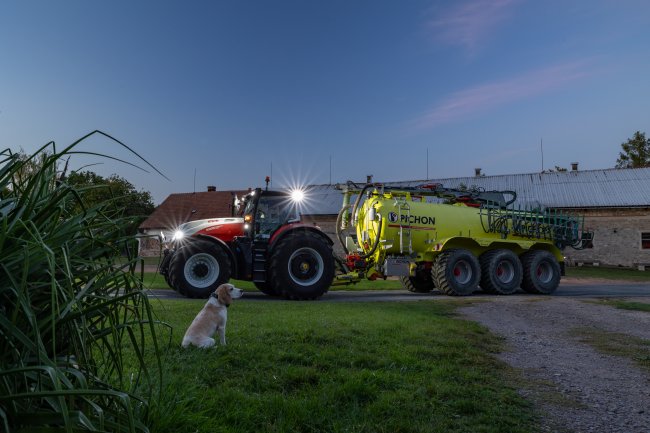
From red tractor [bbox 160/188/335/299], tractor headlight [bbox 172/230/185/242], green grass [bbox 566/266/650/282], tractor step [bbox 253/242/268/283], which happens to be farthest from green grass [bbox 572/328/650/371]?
green grass [bbox 566/266/650/282]

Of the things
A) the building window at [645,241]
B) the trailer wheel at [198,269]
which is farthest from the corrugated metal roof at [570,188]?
the trailer wheel at [198,269]

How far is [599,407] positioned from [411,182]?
39188mm

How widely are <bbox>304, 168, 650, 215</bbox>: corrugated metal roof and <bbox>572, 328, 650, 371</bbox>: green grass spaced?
24.6 meters

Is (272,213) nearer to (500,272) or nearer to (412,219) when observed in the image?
(412,219)

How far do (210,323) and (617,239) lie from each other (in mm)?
33597

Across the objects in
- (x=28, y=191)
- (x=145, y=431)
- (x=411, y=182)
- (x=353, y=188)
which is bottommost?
(x=145, y=431)

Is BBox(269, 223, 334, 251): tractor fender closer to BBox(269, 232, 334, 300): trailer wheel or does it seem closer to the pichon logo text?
BBox(269, 232, 334, 300): trailer wheel

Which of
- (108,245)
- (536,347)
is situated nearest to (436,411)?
(108,245)

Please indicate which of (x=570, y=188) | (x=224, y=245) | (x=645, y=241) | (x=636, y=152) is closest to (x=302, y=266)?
(x=224, y=245)

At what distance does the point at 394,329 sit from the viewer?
642 centimetres

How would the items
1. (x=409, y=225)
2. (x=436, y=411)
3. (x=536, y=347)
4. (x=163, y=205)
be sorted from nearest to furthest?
(x=436, y=411), (x=536, y=347), (x=409, y=225), (x=163, y=205)

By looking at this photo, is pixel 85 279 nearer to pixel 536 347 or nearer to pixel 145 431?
pixel 145 431

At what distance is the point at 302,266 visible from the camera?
466 inches

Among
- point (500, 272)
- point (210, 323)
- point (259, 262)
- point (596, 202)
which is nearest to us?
point (210, 323)
